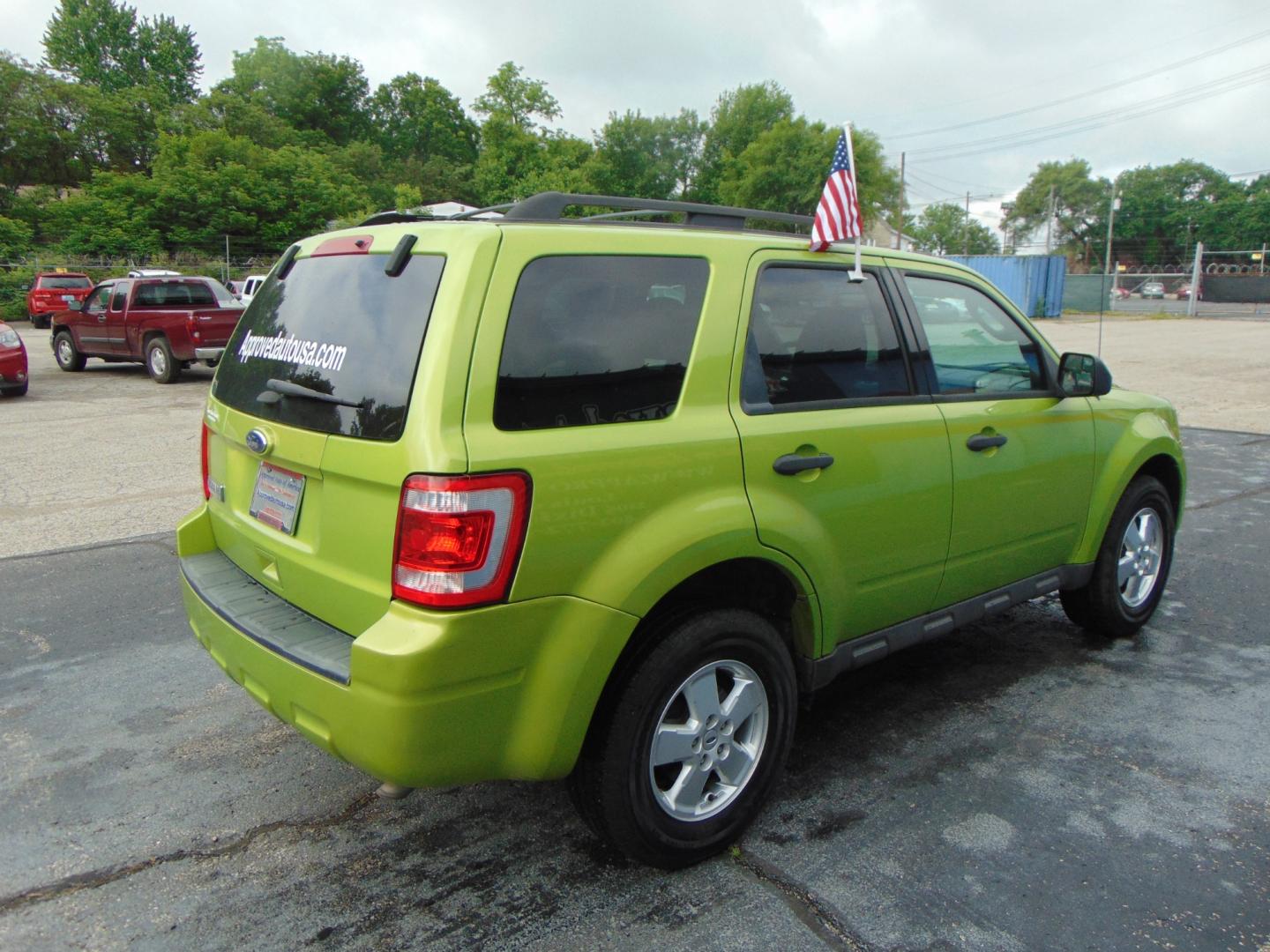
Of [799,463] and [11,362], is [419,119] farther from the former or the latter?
[799,463]

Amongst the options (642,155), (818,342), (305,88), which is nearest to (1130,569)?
(818,342)

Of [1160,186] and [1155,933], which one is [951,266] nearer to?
[1155,933]

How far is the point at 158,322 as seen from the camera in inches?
619

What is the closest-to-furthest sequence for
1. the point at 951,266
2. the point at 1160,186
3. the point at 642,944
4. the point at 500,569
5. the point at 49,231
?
the point at 500,569 < the point at 642,944 < the point at 951,266 < the point at 49,231 < the point at 1160,186

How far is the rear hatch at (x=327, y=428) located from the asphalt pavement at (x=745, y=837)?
797mm

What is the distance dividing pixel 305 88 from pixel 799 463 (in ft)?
300

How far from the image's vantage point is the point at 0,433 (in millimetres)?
10602

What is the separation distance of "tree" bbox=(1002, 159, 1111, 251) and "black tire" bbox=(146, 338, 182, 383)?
9951cm

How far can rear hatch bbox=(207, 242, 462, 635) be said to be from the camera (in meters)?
2.40

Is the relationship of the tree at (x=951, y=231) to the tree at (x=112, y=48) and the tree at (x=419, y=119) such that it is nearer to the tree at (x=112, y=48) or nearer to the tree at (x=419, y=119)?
the tree at (x=419, y=119)

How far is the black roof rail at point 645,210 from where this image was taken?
274 centimetres

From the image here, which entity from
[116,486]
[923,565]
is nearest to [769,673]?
[923,565]

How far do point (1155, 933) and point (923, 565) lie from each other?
1302 mm

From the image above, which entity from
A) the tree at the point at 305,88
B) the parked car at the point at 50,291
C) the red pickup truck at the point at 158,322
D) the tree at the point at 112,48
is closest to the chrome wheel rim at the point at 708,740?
the red pickup truck at the point at 158,322
